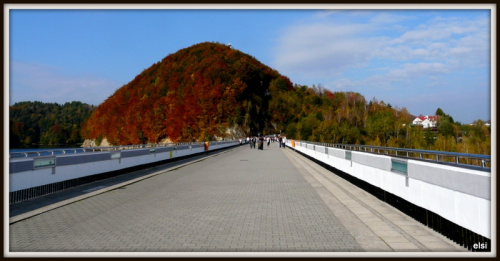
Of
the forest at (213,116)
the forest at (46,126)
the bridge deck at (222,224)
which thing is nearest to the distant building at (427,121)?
the forest at (213,116)

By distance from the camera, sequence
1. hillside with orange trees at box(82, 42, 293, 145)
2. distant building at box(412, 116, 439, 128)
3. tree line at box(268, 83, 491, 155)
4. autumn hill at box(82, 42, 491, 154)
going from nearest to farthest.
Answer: tree line at box(268, 83, 491, 155), distant building at box(412, 116, 439, 128), autumn hill at box(82, 42, 491, 154), hillside with orange trees at box(82, 42, 293, 145)

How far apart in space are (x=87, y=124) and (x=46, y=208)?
18632 cm

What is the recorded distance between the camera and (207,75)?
17275 cm

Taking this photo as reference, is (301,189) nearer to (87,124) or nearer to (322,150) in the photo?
(322,150)

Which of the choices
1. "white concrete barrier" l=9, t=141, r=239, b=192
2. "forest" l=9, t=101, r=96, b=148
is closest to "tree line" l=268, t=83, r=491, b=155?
"white concrete barrier" l=9, t=141, r=239, b=192

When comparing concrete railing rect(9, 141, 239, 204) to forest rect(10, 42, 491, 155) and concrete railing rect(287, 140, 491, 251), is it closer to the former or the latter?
concrete railing rect(287, 140, 491, 251)

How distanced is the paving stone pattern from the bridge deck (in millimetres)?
15

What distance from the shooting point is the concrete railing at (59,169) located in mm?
10164

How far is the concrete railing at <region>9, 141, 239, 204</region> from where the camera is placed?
→ 10164 millimetres

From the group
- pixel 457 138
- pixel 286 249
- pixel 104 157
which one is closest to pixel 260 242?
pixel 286 249

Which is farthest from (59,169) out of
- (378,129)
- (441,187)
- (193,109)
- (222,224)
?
(193,109)

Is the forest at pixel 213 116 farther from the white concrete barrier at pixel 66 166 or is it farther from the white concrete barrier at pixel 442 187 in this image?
the white concrete barrier at pixel 442 187

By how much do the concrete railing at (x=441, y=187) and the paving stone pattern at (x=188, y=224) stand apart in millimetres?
1615

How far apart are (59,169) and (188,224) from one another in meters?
6.58
